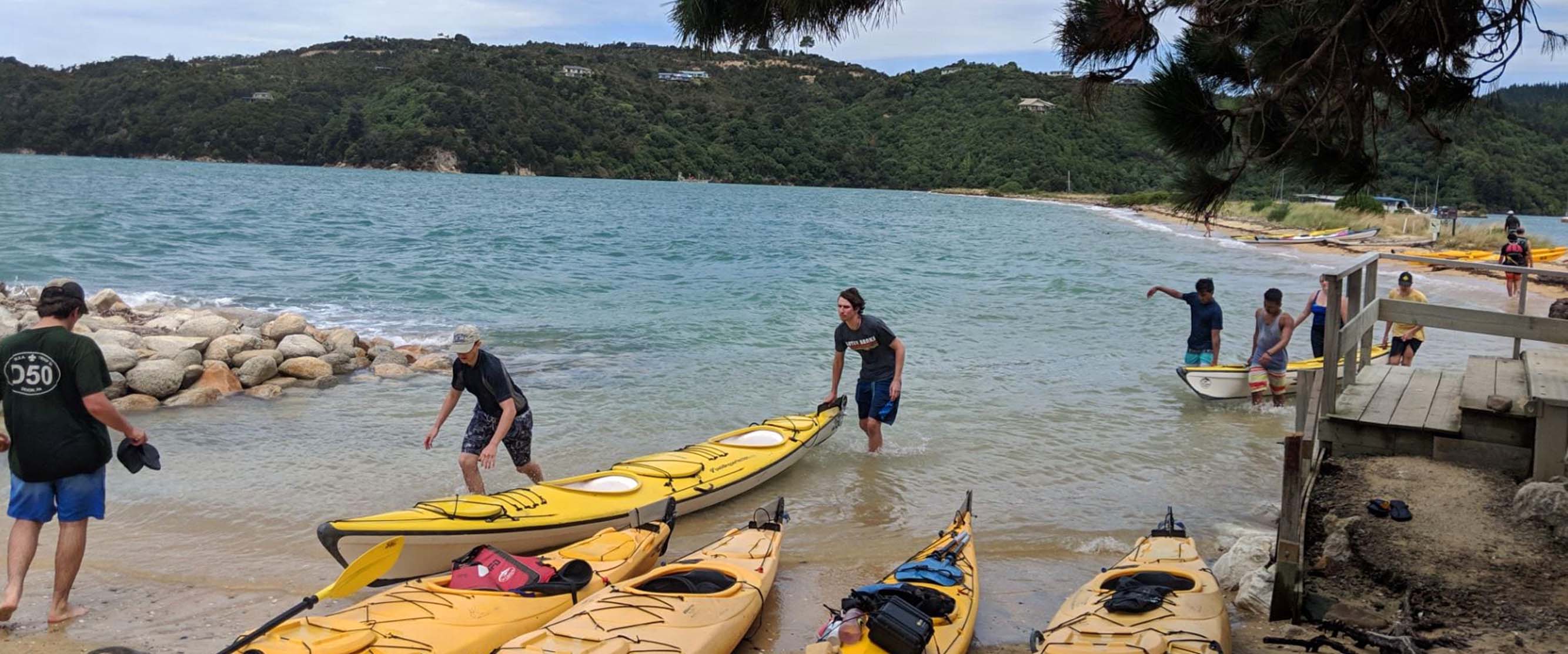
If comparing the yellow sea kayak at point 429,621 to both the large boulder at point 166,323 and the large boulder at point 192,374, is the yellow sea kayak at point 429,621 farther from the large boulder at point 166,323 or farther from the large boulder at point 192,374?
the large boulder at point 166,323

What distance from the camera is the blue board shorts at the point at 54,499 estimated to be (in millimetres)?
4648

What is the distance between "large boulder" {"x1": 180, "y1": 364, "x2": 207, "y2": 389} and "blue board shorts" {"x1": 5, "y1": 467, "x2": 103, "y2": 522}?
6095 mm

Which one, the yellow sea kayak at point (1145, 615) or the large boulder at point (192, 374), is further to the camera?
the large boulder at point (192, 374)

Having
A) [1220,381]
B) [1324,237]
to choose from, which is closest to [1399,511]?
[1220,381]

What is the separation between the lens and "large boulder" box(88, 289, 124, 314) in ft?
44.9

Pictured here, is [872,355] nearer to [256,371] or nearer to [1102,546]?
[1102,546]

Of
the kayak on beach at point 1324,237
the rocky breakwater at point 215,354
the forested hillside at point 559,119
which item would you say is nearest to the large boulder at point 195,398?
the rocky breakwater at point 215,354

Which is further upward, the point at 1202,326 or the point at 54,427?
the point at 54,427

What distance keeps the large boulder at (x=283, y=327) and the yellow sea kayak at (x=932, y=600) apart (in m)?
9.87

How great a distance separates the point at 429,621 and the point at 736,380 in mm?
7843

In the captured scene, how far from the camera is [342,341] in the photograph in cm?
1220

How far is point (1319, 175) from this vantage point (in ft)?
17.4

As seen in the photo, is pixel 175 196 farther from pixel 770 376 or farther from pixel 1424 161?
pixel 1424 161

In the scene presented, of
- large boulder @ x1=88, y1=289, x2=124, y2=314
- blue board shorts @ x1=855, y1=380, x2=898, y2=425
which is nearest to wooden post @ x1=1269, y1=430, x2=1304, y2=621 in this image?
blue board shorts @ x1=855, y1=380, x2=898, y2=425
